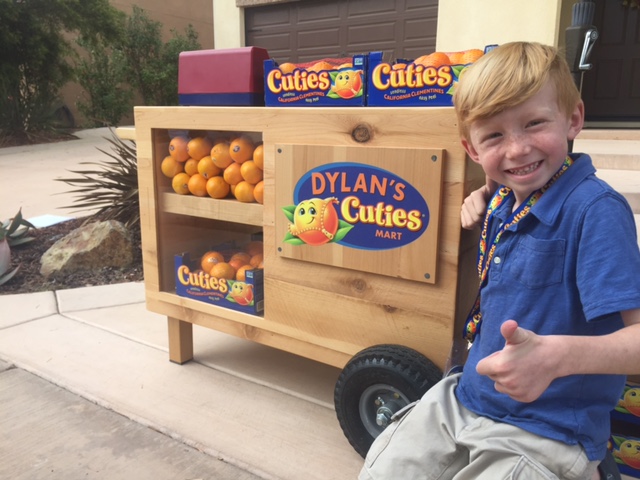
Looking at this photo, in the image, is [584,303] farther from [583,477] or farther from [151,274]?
[151,274]

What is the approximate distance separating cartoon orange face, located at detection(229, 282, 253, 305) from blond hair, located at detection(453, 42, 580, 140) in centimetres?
131

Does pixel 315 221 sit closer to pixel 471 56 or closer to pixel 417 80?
pixel 417 80

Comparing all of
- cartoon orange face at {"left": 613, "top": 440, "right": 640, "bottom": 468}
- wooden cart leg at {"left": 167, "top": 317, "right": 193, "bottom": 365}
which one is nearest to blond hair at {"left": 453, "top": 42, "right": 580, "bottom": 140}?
cartoon orange face at {"left": 613, "top": 440, "right": 640, "bottom": 468}

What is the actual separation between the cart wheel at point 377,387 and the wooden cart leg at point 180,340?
1011 mm

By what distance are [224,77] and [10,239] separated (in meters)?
3.24

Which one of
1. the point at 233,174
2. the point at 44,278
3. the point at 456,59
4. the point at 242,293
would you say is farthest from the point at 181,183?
the point at 44,278

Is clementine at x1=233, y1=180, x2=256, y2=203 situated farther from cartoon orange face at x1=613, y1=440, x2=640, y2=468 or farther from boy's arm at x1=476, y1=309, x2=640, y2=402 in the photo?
cartoon orange face at x1=613, y1=440, x2=640, y2=468

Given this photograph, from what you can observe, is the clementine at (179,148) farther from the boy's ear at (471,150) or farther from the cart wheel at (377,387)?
the boy's ear at (471,150)

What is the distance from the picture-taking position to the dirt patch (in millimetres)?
3959

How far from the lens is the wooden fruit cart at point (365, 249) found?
1.76 meters

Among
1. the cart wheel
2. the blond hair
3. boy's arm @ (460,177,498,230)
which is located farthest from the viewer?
the cart wheel

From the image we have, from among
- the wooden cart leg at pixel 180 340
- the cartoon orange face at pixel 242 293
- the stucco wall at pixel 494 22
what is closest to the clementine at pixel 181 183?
the cartoon orange face at pixel 242 293

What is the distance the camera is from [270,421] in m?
2.24

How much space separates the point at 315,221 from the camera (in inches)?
78.9
